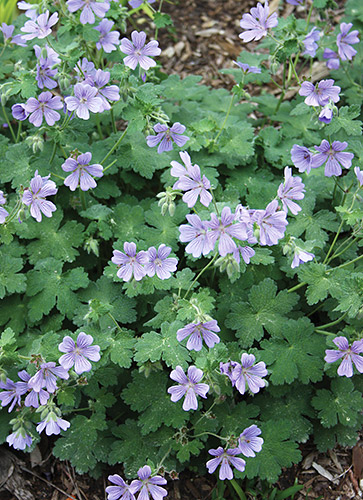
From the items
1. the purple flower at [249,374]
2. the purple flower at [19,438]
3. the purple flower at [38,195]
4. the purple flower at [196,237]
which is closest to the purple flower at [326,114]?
the purple flower at [196,237]

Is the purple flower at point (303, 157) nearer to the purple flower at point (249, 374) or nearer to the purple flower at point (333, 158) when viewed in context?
the purple flower at point (333, 158)

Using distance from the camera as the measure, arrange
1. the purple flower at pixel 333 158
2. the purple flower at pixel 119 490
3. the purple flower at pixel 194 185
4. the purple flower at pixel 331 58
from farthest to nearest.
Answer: the purple flower at pixel 331 58
the purple flower at pixel 333 158
the purple flower at pixel 119 490
the purple flower at pixel 194 185

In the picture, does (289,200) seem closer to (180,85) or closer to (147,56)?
(147,56)

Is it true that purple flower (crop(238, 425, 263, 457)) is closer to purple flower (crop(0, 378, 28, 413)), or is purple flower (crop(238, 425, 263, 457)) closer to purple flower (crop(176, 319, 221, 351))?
purple flower (crop(176, 319, 221, 351))

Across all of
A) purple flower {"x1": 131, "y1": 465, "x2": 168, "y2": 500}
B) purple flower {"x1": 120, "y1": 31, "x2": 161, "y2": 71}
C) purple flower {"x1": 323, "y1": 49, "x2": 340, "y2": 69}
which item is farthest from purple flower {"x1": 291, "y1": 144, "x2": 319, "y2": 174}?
purple flower {"x1": 131, "y1": 465, "x2": 168, "y2": 500}

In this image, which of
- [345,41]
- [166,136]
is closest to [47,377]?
[166,136]

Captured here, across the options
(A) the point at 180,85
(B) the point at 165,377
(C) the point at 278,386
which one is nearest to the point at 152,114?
(A) the point at 180,85
